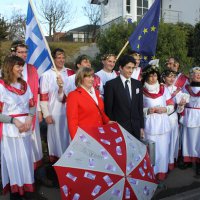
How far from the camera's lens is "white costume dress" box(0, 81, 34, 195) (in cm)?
418

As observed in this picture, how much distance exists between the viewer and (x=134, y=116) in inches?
184

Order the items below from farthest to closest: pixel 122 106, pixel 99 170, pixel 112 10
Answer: pixel 112 10 → pixel 122 106 → pixel 99 170

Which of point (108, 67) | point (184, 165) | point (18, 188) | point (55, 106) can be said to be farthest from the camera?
point (184, 165)

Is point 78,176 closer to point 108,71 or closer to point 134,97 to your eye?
point 134,97

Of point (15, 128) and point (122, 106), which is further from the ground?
point (122, 106)

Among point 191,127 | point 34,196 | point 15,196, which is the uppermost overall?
point 191,127

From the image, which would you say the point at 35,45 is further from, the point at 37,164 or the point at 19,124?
the point at 37,164

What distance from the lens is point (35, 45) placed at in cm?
521

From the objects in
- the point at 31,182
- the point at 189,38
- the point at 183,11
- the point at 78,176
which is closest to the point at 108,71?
the point at 31,182

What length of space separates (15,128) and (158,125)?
2243mm

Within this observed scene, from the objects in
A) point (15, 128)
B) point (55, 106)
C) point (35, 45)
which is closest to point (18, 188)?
point (15, 128)

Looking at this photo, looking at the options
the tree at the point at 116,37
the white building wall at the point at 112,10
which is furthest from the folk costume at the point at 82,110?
the white building wall at the point at 112,10

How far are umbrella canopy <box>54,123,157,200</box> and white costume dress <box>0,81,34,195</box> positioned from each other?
4.53 feet

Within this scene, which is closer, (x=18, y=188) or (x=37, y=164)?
(x=18, y=188)
